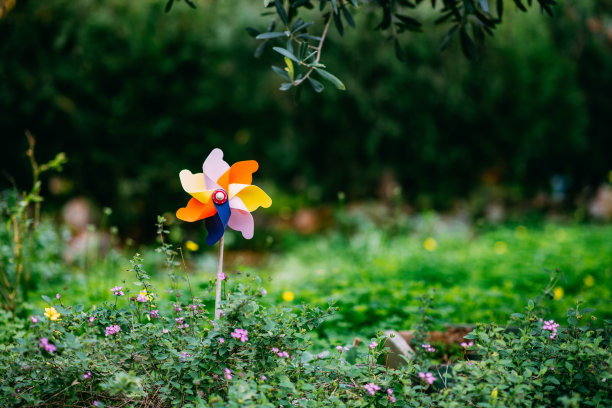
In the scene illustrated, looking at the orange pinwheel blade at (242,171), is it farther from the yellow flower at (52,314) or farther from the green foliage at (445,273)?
the yellow flower at (52,314)

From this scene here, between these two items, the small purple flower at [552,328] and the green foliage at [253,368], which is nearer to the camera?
the green foliage at [253,368]

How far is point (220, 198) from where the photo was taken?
6.54 feet

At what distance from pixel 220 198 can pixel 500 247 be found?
3902mm

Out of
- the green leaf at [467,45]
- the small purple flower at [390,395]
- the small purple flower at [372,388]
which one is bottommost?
the small purple flower at [390,395]

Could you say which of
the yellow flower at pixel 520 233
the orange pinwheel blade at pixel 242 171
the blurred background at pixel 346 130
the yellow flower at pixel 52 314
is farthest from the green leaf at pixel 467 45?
the yellow flower at pixel 520 233

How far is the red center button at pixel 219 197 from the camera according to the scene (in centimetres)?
199

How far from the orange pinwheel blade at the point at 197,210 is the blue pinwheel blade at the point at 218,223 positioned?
3cm

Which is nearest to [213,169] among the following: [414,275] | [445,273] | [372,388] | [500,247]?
[372,388]

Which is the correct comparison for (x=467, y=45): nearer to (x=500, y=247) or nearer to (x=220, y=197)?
(x=220, y=197)

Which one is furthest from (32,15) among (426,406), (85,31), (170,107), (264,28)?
(426,406)

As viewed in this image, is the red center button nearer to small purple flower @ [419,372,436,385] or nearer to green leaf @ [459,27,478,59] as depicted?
small purple flower @ [419,372,436,385]

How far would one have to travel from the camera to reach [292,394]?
5.64ft

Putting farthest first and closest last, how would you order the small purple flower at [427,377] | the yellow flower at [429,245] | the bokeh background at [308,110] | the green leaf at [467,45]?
1. the bokeh background at [308,110]
2. the yellow flower at [429,245]
3. the green leaf at [467,45]
4. the small purple flower at [427,377]

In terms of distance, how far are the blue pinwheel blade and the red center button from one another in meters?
0.02
